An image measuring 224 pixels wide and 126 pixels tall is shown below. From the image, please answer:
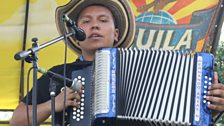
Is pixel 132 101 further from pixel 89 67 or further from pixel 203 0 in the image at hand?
pixel 203 0

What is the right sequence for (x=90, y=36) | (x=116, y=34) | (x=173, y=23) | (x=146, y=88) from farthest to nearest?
(x=173, y=23)
(x=116, y=34)
(x=90, y=36)
(x=146, y=88)

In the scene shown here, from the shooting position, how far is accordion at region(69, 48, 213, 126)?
2734 millimetres

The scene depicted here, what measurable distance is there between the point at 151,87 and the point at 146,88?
0.03 m

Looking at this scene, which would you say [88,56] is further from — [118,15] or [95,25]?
[118,15]

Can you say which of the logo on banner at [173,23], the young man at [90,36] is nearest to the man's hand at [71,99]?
the young man at [90,36]

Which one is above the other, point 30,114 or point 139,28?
point 139,28

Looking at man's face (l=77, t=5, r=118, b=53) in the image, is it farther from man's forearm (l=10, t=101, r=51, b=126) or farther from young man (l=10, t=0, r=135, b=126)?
man's forearm (l=10, t=101, r=51, b=126)

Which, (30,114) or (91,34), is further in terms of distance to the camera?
(91,34)

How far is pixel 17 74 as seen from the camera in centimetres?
473

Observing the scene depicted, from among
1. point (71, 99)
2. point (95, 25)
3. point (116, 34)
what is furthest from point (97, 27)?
point (71, 99)

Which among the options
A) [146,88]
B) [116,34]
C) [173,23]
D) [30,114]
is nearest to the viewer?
[146,88]

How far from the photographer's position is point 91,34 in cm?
313

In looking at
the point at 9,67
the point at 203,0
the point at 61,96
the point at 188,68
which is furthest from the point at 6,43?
the point at 188,68

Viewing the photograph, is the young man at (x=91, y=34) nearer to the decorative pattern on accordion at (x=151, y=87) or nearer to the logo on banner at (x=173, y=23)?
the decorative pattern on accordion at (x=151, y=87)
